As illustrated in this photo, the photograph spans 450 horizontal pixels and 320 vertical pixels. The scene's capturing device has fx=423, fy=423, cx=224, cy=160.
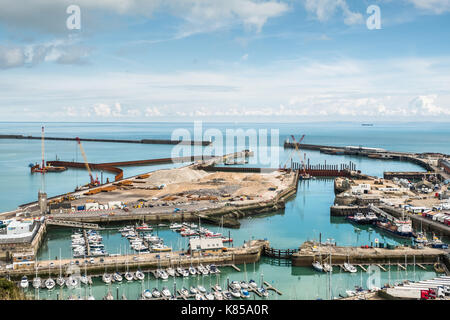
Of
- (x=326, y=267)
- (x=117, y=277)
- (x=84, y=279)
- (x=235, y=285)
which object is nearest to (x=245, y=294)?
(x=235, y=285)

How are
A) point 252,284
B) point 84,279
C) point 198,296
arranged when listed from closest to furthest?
point 198,296 < point 252,284 < point 84,279

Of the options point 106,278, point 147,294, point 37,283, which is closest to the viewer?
point 147,294

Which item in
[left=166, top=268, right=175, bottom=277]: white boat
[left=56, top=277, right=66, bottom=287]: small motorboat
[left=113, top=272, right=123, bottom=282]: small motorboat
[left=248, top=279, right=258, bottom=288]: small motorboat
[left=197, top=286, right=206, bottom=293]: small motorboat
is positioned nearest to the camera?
[left=197, top=286, right=206, bottom=293]: small motorboat

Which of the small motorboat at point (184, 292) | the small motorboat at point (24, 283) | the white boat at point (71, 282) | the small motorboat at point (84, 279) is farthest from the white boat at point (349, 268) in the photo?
the small motorboat at point (24, 283)

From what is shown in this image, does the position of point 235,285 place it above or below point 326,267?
above

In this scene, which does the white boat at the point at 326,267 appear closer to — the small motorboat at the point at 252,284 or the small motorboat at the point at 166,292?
the small motorboat at the point at 252,284

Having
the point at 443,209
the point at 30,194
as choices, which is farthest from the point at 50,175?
Answer: the point at 443,209

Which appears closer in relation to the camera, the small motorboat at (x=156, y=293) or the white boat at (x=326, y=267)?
the small motorboat at (x=156, y=293)

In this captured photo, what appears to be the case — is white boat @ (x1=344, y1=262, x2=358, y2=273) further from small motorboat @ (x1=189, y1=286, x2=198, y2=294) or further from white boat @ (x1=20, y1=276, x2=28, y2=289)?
white boat @ (x1=20, y1=276, x2=28, y2=289)

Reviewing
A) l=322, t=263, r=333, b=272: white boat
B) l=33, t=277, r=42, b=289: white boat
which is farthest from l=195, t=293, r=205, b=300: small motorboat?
l=33, t=277, r=42, b=289: white boat

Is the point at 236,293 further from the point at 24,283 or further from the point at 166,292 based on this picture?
the point at 24,283
